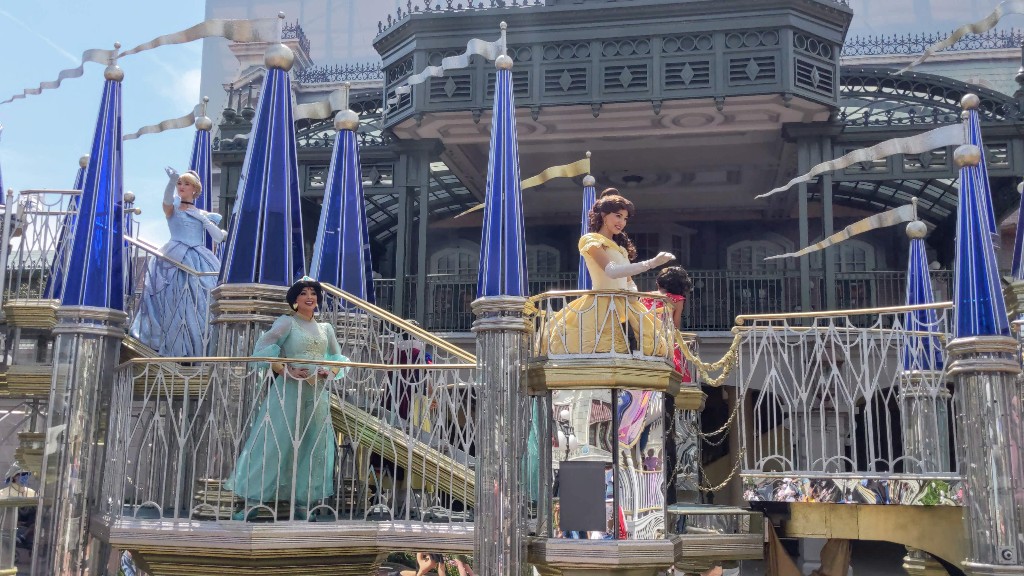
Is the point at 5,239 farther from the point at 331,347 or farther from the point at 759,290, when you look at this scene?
the point at 759,290

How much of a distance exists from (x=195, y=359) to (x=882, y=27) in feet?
77.0

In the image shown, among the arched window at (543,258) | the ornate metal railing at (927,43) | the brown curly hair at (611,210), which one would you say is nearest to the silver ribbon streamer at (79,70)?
the brown curly hair at (611,210)

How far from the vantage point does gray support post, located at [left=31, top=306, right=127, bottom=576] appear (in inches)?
311

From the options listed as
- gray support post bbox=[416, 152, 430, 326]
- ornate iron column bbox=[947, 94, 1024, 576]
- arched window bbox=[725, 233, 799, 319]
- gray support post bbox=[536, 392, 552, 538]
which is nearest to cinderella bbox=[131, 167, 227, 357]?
gray support post bbox=[536, 392, 552, 538]

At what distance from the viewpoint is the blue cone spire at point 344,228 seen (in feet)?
38.6

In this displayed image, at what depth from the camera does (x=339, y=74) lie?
25.9 metres

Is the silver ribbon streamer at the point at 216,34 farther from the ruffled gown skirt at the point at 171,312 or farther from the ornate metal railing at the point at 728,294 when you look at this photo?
the ornate metal railing at the point at 728,294

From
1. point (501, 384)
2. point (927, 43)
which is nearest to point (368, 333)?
point (501, 384)

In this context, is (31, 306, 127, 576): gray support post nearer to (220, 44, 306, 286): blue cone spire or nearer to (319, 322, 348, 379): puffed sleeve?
(220, 44, 306, 286): blue cone spire

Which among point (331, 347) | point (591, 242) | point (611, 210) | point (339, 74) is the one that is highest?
point (339, 74)

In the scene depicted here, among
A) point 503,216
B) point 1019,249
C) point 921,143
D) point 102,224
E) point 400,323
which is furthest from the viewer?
point 1019,249

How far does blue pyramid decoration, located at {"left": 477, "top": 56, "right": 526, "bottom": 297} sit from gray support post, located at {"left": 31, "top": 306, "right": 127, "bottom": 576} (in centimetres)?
323

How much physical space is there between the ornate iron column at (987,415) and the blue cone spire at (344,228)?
6.53m

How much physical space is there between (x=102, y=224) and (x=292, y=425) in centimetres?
259
